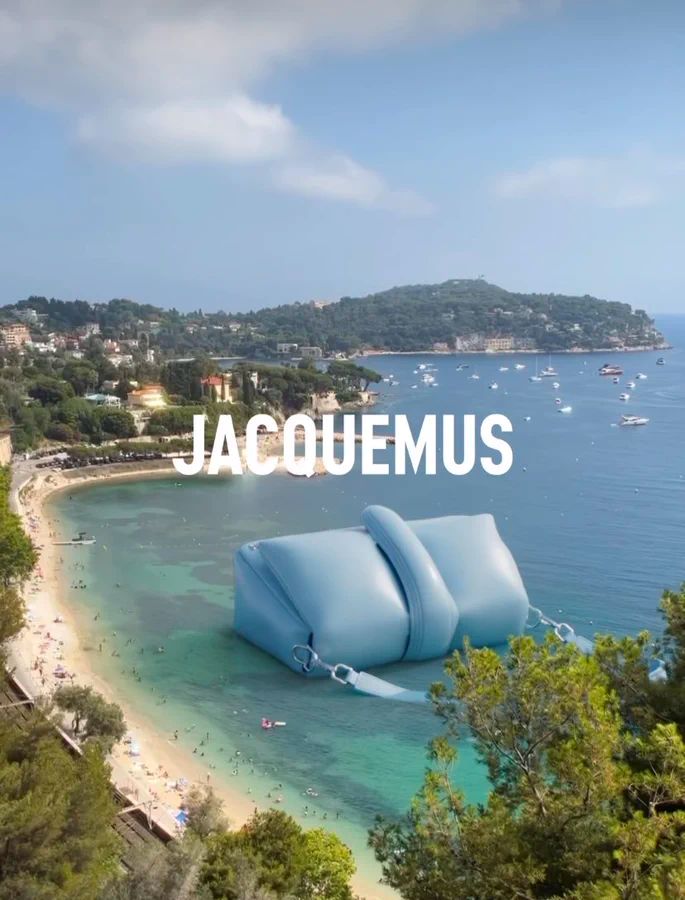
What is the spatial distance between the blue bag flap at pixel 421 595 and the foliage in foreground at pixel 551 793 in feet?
43.6

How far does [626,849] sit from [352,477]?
1922 inches

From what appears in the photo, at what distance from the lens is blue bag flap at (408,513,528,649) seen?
22.0 metres

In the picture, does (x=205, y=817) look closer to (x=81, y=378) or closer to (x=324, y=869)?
(x=324, y=869)

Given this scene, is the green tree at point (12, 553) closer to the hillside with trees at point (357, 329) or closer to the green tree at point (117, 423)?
the green tree at point (117, 423)

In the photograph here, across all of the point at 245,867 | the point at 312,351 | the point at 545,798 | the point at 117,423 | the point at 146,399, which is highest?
the point at 312,351

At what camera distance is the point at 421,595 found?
69.4 feet

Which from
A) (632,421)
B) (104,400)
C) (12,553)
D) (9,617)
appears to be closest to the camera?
(9,617)

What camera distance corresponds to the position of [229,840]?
1221cm

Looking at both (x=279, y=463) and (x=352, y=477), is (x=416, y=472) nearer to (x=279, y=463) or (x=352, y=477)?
(x=352, y=477)

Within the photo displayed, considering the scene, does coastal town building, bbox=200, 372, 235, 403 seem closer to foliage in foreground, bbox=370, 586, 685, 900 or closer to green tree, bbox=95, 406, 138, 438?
green tree, bbox=95, 406, 138, 438

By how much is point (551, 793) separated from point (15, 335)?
5400 inches

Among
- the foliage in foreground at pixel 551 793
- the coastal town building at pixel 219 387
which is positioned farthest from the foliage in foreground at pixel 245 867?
the coastal town building at pixel 219 387

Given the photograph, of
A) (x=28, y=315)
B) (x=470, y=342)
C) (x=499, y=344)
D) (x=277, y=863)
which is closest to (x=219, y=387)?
(x=277, y=863)

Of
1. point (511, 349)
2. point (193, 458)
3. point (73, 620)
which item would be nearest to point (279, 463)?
point (193, 458)
